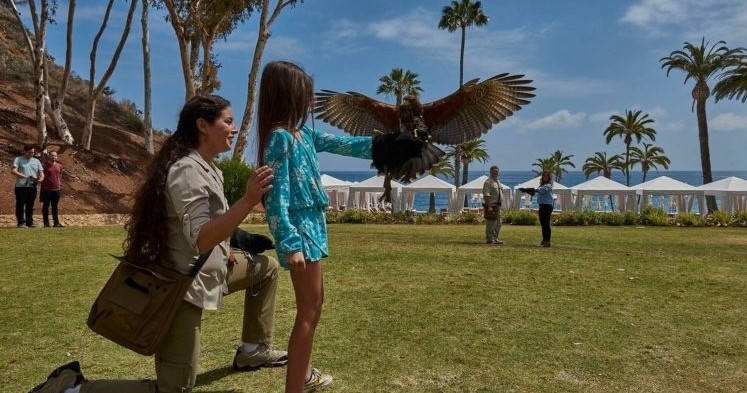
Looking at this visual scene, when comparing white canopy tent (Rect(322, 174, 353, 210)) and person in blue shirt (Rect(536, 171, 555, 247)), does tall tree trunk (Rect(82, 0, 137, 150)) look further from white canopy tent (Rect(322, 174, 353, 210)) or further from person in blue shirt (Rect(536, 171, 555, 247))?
person in blue shirt (Rect(536, 171, 555, 247))

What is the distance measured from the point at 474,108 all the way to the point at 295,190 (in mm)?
4936

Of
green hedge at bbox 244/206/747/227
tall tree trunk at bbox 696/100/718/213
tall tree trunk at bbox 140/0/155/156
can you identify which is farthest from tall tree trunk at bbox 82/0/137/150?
tall tree trunk at bbox 696/100/718/213

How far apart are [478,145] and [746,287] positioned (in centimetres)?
5962

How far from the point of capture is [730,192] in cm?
2717

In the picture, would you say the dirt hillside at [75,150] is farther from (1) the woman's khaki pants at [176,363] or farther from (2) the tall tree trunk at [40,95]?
(1) the woman's khaki pants at [176,363]

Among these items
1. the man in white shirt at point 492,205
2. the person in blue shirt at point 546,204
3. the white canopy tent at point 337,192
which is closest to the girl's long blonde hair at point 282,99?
the person in blue shirt at point 546,204

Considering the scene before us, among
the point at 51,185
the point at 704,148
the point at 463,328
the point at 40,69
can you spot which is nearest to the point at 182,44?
the point at 40,69

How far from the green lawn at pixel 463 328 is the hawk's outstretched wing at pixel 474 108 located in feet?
5.81

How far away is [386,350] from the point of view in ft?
14.1

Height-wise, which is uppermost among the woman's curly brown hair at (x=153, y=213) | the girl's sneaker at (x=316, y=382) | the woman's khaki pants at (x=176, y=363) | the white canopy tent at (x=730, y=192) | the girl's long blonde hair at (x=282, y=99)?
the white canopy tent at (x=730, y=192)

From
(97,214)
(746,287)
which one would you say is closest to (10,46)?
(97,214)

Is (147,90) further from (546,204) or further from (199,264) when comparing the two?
(199,264)

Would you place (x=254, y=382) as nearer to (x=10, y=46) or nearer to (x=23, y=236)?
(x=23, y=236)

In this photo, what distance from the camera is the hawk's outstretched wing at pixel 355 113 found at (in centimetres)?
751
